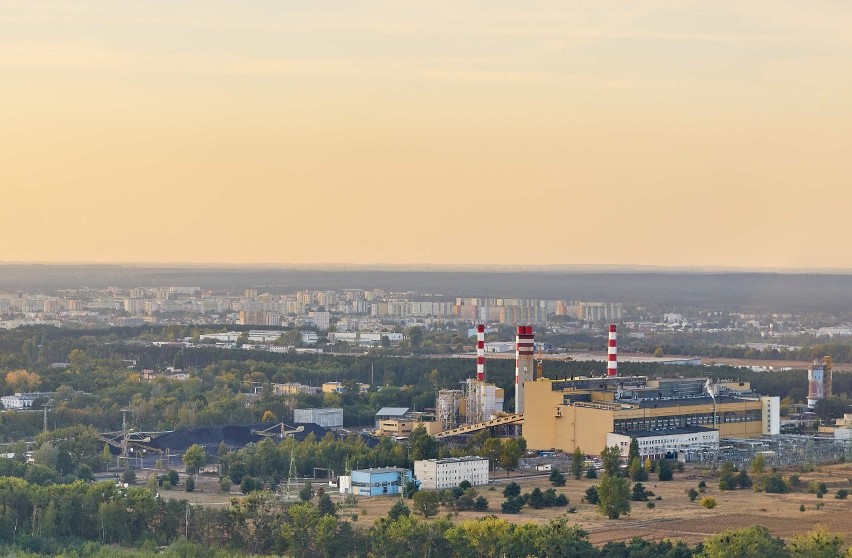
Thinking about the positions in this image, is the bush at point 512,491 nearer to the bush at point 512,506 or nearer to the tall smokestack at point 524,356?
the bush at point 512,506

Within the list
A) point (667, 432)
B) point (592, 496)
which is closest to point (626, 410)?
point (667, 432)

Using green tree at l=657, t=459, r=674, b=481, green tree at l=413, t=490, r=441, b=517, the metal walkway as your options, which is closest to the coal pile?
the metal walkway

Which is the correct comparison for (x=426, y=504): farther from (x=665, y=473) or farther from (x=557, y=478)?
(x=665, y=473)

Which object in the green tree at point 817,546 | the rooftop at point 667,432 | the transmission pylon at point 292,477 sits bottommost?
the transmission pylon at point 292,477

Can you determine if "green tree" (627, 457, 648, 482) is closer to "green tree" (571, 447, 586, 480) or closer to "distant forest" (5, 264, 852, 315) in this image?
"green tree" (571, 447, 586, 480)

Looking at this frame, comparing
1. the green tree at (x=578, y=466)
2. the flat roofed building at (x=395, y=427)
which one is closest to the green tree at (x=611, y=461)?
the green tree at (x=578, y=466)
